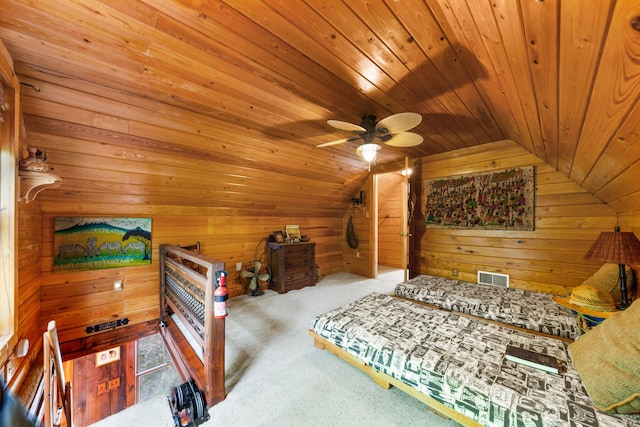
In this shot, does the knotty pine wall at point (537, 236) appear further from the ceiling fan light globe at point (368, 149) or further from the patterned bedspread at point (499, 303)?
the ceiling fan light globe at point (368, 149)

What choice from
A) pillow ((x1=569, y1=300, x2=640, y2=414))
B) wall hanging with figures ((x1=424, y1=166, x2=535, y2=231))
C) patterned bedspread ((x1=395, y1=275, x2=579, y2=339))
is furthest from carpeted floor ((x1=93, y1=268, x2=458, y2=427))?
wall hanging with figures ((x1=424, y1=166, x2=535, y2=231))

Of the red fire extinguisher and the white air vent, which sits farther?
the white air vent

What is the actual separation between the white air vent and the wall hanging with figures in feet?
2.10

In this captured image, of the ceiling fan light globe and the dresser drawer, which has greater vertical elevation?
the ceiling fan light globe

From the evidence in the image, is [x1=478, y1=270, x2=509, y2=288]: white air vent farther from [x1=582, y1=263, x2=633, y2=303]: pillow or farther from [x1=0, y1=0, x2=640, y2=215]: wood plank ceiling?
[x1=0, y1=0, x2=640, y2=215]: wood plank ceiling

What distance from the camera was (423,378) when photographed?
139 centimetres

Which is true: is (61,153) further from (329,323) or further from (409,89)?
(409,89)

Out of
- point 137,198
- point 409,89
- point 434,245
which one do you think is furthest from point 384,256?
point 137,198

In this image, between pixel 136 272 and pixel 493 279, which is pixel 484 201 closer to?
pixel 493 279

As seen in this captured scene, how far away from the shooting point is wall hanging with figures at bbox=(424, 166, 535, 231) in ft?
9.86

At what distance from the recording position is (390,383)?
5.49 feet

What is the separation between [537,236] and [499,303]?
127 centimetres

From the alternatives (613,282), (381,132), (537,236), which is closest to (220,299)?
(381,132)

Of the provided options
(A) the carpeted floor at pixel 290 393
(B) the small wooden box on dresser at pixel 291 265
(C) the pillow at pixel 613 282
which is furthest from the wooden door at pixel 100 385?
(C) the pillow at pixel 613 282
